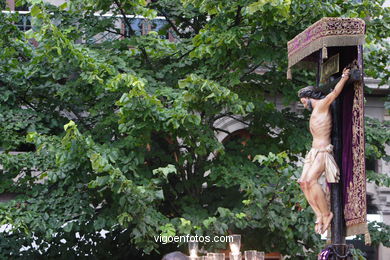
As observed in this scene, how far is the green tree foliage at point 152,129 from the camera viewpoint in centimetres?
1720

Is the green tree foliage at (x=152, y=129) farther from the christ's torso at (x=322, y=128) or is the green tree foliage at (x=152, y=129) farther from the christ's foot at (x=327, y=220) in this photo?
the christ's foot at (x=327, y=220)

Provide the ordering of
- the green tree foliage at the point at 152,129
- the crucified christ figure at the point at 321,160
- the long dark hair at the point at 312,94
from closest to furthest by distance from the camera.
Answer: the crucified christ figure at the point at 321,160 < the long dark hair at the point at 312,94 < the green tree foliage at the point at 152,129

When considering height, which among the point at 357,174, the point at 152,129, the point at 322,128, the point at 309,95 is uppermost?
the point at 152,129

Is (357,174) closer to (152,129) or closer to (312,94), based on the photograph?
(312,94)

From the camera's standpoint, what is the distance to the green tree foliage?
56.4 ft

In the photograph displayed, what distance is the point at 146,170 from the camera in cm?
1862

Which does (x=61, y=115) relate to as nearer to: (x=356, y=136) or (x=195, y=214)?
(x=195, y=214)

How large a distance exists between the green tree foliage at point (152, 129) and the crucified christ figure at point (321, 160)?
363 cm

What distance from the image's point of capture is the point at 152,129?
18000mm

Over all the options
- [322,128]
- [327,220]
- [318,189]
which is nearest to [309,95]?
[322,128]

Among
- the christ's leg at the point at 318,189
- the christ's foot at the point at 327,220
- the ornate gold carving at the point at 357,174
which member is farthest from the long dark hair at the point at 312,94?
the christ's foot at the point at 327,220

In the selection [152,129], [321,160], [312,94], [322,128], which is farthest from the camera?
[152,129]

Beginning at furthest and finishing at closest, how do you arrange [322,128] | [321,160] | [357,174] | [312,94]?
[312,94]
[322,128]
[321,160]
[357,174]

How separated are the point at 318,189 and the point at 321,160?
0.43 m
